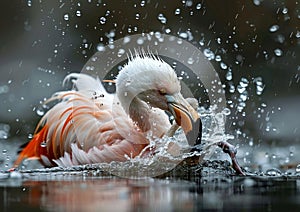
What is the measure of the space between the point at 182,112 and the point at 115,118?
0.75m

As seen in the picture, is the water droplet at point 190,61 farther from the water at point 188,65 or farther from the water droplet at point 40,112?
the water droplet at point 40,112

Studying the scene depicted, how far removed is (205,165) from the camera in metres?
4.18

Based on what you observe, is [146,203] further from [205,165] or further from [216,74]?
[216,74]

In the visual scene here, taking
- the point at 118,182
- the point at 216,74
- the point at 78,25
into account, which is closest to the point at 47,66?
the point at 78,25

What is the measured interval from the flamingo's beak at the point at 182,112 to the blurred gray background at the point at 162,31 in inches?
129

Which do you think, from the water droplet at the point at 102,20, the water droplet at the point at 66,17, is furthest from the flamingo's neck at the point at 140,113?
the water droplet at the point at 66,17

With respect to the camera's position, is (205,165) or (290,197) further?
(205,165)

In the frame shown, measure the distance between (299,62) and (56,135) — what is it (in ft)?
15.6

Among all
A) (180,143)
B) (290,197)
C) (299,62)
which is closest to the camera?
(290,197)

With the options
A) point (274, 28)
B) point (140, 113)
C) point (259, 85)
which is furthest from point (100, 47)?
point (140, 113)

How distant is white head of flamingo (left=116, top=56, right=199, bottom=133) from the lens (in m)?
4.40

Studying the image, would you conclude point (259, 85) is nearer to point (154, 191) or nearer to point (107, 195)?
point (154, 191)

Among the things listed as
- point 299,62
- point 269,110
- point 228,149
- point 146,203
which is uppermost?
point 299,62

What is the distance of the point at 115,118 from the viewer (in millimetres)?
4895
